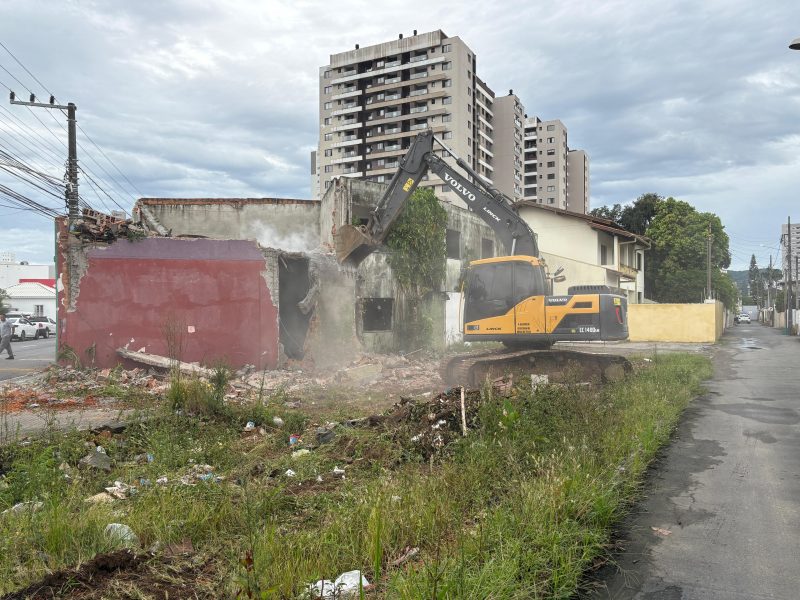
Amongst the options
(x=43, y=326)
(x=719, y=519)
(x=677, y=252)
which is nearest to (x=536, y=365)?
(x=719, y=519)

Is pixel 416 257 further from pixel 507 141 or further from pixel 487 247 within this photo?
pixel 507 141

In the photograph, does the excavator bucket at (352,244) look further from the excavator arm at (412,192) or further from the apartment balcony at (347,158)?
the apartment balcony at (347,158)

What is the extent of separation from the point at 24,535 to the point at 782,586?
5197 millimetres

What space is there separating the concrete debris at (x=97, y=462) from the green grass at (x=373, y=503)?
152mm

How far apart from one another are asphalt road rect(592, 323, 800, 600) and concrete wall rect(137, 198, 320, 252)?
1621 cm

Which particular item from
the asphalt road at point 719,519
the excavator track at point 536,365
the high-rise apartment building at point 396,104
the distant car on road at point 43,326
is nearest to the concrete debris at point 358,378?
the excavator track at point 536,365

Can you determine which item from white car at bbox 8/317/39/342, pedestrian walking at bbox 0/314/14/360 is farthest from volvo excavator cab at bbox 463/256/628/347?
white car at bbox 8/317/39/342

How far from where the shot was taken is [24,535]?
164 inches

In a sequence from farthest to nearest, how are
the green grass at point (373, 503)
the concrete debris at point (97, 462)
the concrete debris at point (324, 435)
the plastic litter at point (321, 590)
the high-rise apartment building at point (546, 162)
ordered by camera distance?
1. the high-rise apartment building at point (546, 162)
2. the concrete debris at point (324, 435)
3. the concrete debris at point (97, 462)
4. the green grass at point (373, 503)
5. the plastic litter at point (321, 590)

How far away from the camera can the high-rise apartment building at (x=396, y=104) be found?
66688 mm

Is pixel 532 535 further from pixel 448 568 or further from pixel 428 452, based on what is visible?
pixel 428 452

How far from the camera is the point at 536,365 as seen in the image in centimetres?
1353

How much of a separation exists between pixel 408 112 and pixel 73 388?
62128mm

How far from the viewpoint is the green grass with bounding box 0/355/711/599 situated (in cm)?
366
